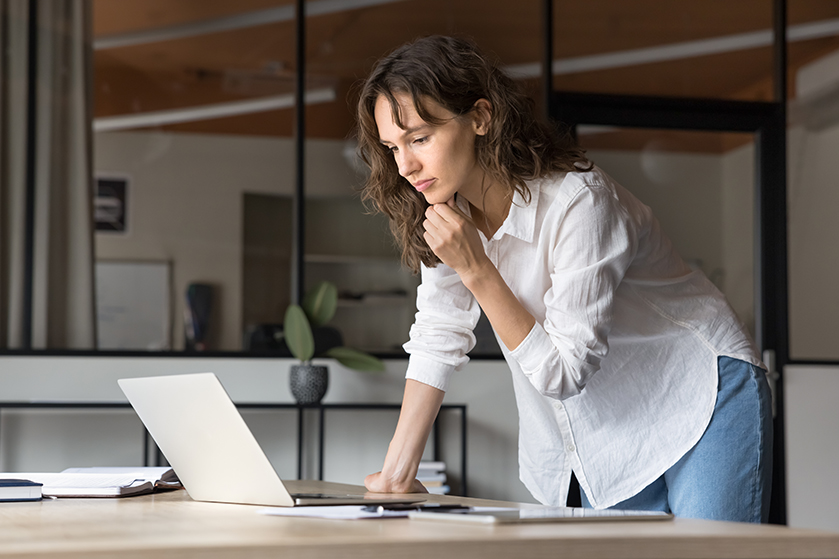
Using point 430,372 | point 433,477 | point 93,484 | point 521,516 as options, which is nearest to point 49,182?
point 433,477

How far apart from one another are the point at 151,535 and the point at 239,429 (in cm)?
27

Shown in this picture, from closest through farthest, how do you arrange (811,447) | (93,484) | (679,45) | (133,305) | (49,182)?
(93,484) → (49,182) → (133,305) → (811,447) → (679,45)

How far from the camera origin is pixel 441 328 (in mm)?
1440

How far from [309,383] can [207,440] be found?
207cm

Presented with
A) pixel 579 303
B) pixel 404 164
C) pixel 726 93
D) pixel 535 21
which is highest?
pixel 535 21

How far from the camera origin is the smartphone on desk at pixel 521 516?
0.71 metres

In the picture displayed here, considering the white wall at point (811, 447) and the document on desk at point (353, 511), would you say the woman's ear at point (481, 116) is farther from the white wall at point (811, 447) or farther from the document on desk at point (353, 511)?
the white wall at point (811, 447)

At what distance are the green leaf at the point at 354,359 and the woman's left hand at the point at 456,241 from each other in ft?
6.19

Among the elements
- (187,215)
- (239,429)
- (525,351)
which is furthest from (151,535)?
(187,215)

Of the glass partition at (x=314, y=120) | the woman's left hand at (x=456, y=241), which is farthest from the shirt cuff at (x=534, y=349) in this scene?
the glass partition at (x=314, y=120)

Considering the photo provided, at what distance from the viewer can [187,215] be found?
3674mm

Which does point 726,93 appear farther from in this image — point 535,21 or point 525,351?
point 525,351

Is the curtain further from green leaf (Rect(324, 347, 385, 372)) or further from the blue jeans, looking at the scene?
the blue jeans

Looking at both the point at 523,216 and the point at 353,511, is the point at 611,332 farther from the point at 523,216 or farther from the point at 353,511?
the point at 353,511
